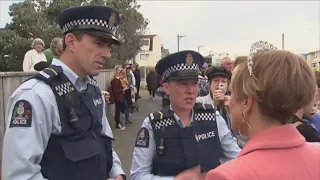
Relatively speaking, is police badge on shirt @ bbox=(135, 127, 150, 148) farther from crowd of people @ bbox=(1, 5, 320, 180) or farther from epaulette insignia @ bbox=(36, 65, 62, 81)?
epaulette insignia @ bbox=(36, 65, 62, 81)

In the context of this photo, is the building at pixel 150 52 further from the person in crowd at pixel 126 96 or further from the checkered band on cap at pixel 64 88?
A: the checkered band on cap at pixel 64 88

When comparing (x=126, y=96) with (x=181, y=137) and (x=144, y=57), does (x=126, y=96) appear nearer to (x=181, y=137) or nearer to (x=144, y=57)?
(x=181, y=137)

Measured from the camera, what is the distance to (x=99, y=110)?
252cm

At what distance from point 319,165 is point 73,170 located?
131 cm

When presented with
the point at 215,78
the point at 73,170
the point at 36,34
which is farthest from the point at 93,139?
the point at 36,34

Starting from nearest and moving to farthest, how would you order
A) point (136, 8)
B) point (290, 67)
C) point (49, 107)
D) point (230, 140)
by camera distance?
point (290, 67)
point (49, 107)
point (230, 140)
point (136, 8)

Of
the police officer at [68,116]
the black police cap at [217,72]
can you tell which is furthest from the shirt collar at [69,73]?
the black police cap at [217,72]

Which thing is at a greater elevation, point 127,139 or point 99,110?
point 99,110

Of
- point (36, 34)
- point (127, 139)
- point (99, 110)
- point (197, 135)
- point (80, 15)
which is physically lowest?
point (127, 139)

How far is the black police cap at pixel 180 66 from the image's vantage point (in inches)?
113

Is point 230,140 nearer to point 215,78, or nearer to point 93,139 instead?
point 93,139

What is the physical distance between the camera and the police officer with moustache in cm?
258

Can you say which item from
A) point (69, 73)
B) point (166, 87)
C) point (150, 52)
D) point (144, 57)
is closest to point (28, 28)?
point (166, 87)

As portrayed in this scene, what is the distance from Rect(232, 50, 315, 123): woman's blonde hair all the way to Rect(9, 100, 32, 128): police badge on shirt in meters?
1.13
